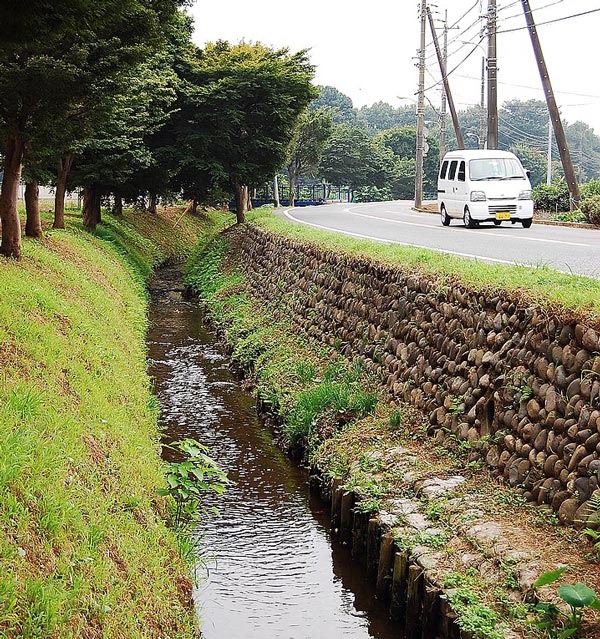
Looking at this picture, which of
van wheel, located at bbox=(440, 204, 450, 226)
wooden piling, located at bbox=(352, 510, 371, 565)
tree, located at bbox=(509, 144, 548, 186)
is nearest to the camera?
wooden piling, located at bbox=(352, 510, 371, 565)

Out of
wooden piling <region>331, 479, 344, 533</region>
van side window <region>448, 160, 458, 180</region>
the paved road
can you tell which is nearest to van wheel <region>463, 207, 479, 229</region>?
the paved road

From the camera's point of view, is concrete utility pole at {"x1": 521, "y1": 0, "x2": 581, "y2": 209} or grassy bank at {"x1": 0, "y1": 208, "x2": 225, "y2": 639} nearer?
grassy bank at {"x1": 0, "y1": 208, "x2": 225, "y2": 639}

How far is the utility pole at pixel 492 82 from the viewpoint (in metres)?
28.6

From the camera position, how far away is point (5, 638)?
371 centimetres

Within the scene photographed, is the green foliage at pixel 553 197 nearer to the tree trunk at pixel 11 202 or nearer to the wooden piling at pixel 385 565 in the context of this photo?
the tree trunk at pixel 11 202

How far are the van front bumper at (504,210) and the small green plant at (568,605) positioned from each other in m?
→ 16.4

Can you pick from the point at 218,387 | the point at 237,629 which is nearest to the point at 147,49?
the point at 218,387

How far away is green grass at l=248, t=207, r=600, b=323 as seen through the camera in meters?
6.88

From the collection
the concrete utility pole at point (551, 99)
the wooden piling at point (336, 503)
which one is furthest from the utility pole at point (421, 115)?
the wooden piling at point (336, 503)

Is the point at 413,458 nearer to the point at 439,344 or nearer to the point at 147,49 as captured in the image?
the point at 439,344

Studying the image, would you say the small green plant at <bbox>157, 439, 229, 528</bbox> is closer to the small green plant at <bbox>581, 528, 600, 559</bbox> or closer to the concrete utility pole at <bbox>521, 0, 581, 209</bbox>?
the small green plant at <bbox>581, 528, 600, 559</bbox>

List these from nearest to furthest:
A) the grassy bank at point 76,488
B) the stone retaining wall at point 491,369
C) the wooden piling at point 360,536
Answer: the grassy bank at point 76,488
the stone retaining wall at point 491,369
the wooden piling at point 360,536

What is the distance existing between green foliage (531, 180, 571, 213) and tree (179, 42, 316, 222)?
8721 millimetres

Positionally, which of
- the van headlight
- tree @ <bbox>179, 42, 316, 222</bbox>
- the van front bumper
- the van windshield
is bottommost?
the van front bumper
